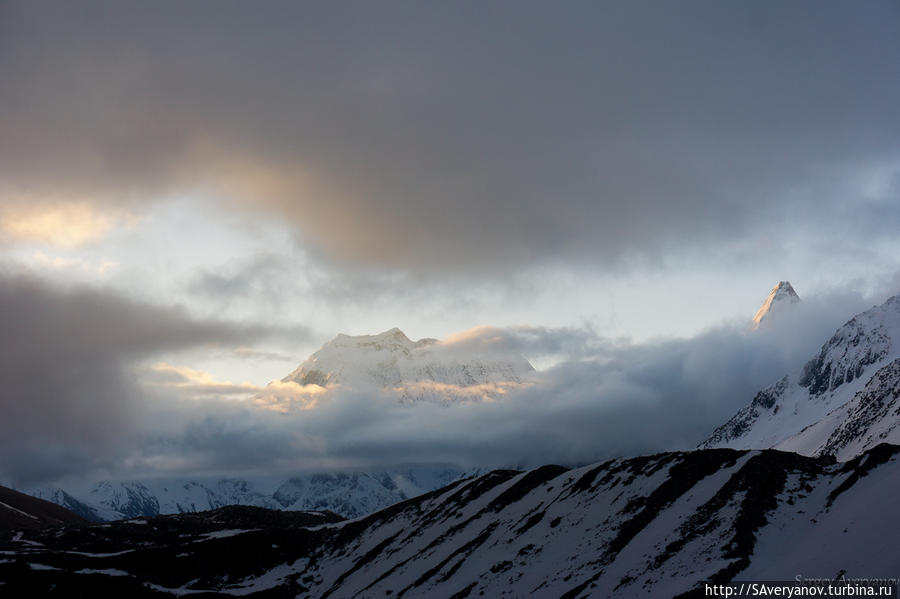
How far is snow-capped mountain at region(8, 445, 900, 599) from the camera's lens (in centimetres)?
5756

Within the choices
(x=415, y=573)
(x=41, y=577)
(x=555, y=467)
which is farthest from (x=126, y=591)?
(x=555, y=467)

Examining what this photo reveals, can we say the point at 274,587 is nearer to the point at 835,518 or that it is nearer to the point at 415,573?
the point at 415,573

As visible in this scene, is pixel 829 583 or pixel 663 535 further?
pixel 663 535

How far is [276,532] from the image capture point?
148750mm

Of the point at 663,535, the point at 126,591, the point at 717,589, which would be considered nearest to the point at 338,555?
the point at 126,591

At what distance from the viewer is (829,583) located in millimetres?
47219

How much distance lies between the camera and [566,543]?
8238 cm

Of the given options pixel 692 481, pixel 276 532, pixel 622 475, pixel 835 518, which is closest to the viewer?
pixel 835 518

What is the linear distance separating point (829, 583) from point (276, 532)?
120 meters

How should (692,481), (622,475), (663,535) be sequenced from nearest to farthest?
(663,535) → (692,481) → (622,475)

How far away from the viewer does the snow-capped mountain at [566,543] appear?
189 ft

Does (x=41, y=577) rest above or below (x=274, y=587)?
above

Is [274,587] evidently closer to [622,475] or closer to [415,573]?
[415,573]

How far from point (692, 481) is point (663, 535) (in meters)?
13.4
